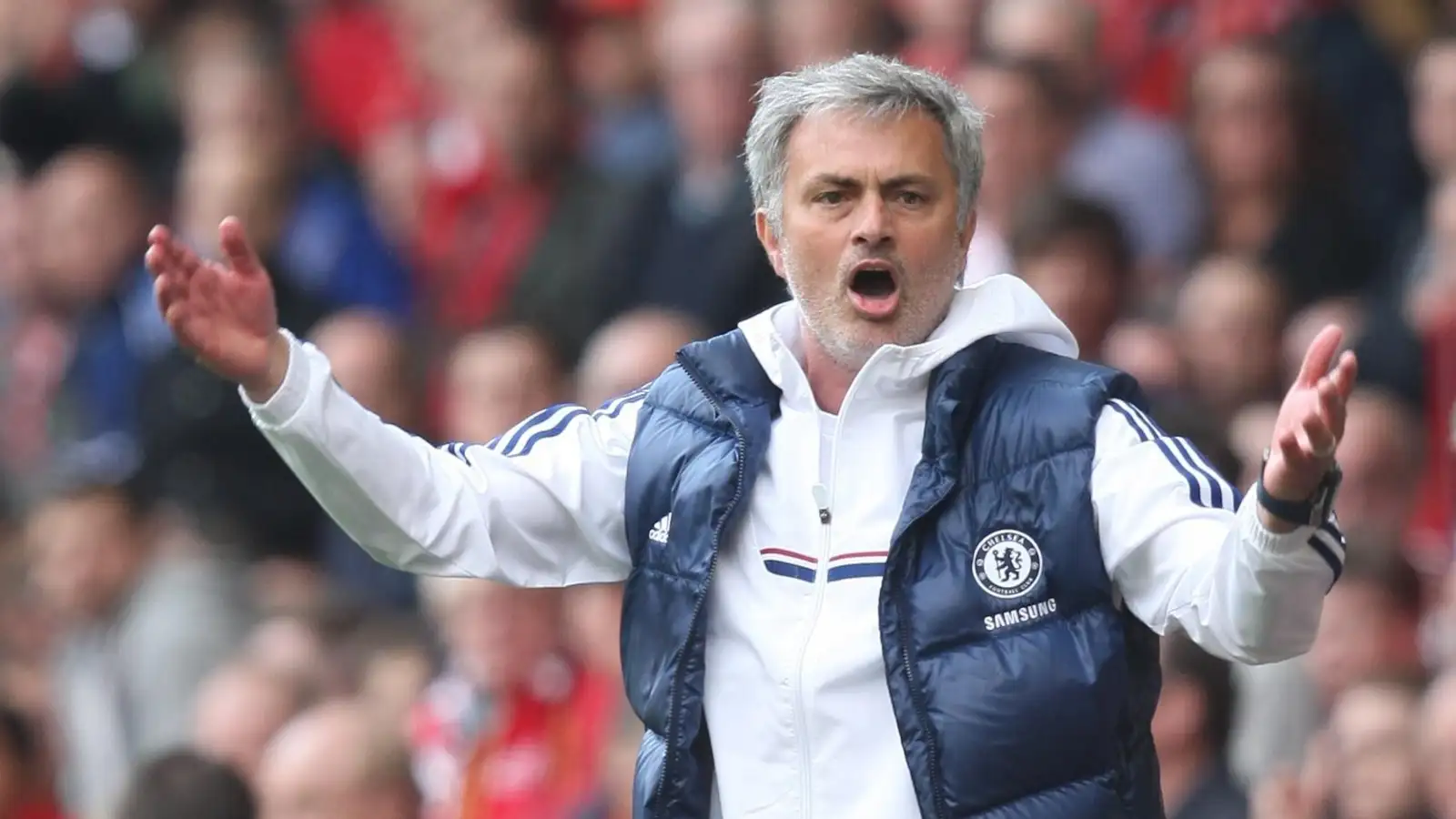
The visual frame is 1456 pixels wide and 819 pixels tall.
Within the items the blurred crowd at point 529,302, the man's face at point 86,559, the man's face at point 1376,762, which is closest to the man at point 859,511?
the blurred crowd at point 529,302

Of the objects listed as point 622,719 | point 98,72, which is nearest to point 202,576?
point 622,719

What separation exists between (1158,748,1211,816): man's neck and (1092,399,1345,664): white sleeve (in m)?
1.87

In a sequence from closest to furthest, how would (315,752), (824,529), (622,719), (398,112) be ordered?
(824,529), (315,752), (622,719), (398,112)

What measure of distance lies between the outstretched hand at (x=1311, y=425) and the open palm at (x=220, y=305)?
1.48m

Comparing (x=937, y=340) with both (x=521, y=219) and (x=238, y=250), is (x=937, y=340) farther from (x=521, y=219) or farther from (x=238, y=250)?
(x=521, y=219)

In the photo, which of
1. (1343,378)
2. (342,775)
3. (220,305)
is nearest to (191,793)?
(342,775)

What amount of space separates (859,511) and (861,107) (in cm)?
60

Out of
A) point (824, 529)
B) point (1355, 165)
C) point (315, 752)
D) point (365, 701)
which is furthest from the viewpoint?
point (1355, 165)

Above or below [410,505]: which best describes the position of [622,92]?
above

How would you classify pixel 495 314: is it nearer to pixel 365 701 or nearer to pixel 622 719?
pixel 365 701

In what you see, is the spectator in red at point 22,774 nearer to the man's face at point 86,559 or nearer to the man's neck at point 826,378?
the man's face at point 86,559

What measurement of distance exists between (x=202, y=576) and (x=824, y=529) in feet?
15.7

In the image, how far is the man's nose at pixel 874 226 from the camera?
432cm

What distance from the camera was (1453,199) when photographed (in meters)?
7.30
